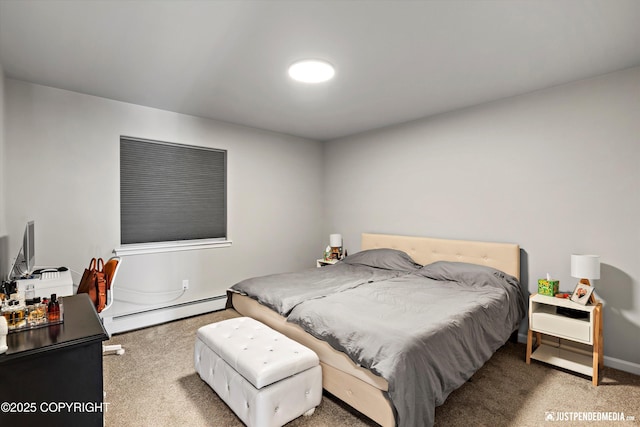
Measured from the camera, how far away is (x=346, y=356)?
1.98 metres

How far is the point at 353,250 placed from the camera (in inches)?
191

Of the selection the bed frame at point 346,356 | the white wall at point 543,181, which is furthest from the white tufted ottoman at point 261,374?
the white wall at point 543,181

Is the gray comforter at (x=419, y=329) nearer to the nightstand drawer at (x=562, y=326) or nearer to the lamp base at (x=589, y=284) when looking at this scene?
the nightstand drawer at (x=562, y=326)

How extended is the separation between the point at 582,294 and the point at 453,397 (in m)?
1.36

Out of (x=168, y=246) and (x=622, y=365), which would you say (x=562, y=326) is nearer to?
(x=622, y=365)

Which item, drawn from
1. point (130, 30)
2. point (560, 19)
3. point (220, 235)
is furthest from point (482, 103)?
point (220, 235)

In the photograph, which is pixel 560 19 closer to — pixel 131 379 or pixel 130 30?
pixel 130 30

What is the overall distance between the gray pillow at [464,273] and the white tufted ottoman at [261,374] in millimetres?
1769

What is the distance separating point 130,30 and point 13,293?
176cm

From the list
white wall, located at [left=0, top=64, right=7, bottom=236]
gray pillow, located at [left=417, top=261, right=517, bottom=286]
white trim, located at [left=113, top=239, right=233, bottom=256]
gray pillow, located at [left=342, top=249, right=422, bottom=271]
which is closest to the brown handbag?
white trim, located at [left=113, top=239, right=233, bottom=256]

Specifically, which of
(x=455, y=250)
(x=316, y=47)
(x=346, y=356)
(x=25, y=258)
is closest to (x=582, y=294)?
(x=455, y=250)

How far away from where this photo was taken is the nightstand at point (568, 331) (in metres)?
2.39

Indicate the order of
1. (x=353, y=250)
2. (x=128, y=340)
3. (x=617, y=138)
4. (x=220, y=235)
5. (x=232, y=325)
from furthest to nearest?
(x=353, y=250), (x=220, y=235), (x=128, y=340), (x=617, y=138), (x=232, y=325)

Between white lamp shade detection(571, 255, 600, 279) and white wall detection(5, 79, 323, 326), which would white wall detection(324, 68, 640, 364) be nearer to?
white lamp shade detection(571, 255, 600, 279)
